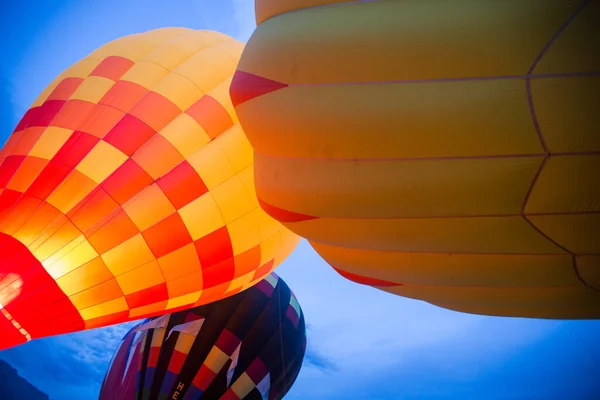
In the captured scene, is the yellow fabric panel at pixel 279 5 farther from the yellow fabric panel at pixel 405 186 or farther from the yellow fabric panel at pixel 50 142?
the yellow fabric panel at pixel 50 142

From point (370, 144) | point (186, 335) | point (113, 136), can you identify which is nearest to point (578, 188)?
point (370, 144)

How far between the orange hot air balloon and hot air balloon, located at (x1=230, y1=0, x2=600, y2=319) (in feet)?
3.90

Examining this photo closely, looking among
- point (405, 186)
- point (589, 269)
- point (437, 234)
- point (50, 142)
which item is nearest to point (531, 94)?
point (405, 186)

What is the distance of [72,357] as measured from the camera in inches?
651

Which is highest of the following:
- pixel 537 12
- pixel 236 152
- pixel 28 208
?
pixel 236 152

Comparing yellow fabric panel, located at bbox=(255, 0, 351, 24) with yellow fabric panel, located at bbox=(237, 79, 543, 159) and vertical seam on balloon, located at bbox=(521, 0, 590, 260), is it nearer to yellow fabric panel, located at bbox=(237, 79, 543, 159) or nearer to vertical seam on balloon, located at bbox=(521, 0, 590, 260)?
yellow fabric panel, located at bbox=(237, 79, 543, 159)

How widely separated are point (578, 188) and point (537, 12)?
629 millimetres

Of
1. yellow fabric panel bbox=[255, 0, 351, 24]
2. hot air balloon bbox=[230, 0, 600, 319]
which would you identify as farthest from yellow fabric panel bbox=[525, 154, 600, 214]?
yellow fabric panel bbox=[255, 0, 351, 24]

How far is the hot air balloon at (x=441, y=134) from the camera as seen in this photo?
5.60ft

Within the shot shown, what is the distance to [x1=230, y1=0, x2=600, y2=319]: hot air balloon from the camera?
5.60 ft

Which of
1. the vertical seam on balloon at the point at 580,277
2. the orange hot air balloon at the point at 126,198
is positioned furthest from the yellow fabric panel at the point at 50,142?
the vertical seam on balloon at the point at 580,277

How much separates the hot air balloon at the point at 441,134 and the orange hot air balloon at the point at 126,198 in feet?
3.90

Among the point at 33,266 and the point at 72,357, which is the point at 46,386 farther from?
the point at 33,266

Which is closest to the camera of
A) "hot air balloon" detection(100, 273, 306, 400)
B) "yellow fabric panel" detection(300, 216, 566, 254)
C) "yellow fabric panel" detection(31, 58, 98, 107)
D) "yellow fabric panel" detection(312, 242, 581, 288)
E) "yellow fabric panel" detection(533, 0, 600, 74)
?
"yellow fabric panel" detection(533, 0, 600, 74)
